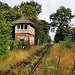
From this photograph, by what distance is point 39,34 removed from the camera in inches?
1467

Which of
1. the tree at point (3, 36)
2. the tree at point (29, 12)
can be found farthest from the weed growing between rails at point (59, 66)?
the tree at point (29, 12)

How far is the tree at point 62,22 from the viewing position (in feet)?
139

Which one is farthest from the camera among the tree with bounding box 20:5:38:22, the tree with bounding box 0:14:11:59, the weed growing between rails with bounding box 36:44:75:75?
the tree with bounding box 20:5:38:22

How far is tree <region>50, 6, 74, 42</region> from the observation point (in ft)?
139

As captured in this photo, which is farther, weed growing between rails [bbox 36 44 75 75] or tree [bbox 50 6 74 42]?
tree [bbox 50 6 74 42]

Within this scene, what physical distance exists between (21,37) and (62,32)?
78.3ft

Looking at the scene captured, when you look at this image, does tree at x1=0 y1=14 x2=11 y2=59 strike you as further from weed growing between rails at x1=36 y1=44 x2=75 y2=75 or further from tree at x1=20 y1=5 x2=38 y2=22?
tree at x1=20 y1=5 x2=38 y2=22

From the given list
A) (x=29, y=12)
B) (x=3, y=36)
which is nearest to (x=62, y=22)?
(x=29, y=12)

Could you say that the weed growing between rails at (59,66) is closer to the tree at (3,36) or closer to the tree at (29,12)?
the tree at (3,36)

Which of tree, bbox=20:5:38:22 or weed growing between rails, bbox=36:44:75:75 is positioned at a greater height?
tree, bbox=20:5:38:22

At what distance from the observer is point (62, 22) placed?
44.9 m

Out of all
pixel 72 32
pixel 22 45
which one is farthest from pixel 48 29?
pixel 22 45

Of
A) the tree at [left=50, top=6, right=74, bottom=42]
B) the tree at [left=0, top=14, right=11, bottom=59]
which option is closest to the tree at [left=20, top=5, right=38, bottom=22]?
the tree at [left=50, top=6, right=74, bottom=42]

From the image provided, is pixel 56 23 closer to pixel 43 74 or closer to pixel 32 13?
pixel 32 13
